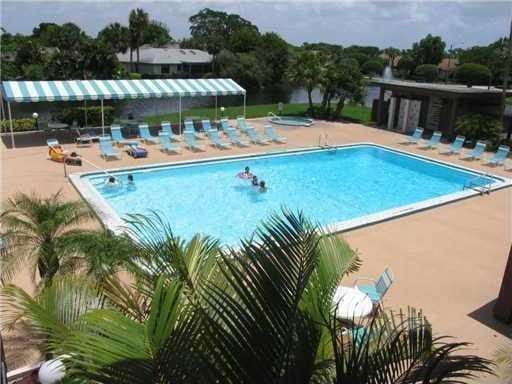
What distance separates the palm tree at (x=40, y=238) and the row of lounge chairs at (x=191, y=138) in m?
11.0

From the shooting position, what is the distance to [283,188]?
16969mm

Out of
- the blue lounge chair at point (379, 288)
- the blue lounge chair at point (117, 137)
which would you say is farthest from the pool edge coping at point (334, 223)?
the blue lounge chair at point (117, 137)

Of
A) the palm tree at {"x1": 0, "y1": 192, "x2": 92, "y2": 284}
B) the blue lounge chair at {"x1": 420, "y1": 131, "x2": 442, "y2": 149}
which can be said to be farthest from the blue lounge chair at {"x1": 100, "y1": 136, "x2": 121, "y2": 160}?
the blue lounge chair at {"x1": 420, "y1": 131, "x2": 442, "y2": 149}

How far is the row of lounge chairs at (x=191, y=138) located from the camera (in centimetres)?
1916

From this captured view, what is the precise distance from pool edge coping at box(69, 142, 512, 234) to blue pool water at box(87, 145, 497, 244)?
0.20m

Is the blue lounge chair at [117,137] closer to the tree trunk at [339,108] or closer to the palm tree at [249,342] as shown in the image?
the tree trunk at [339,108]

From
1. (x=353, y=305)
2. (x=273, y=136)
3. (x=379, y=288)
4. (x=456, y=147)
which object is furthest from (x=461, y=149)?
(x=353, y=305)

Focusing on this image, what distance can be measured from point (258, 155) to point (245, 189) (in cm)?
327

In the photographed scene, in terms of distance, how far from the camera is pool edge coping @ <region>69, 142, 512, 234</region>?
1153cm

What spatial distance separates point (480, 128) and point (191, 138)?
1392 centimetres

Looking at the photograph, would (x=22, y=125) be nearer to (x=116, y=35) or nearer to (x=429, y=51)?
(x=116, y=35)

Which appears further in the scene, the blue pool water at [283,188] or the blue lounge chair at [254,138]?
the blue lounge chair at [254,138]

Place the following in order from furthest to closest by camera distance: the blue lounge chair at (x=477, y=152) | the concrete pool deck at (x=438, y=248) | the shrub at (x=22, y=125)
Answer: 1. the shrub at (x=22, y=125)
2. the blue lounge chair at (x=477, y=152)
3. the concrete pool deck at (x=438, y=248)

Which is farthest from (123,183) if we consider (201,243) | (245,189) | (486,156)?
(486,156)
